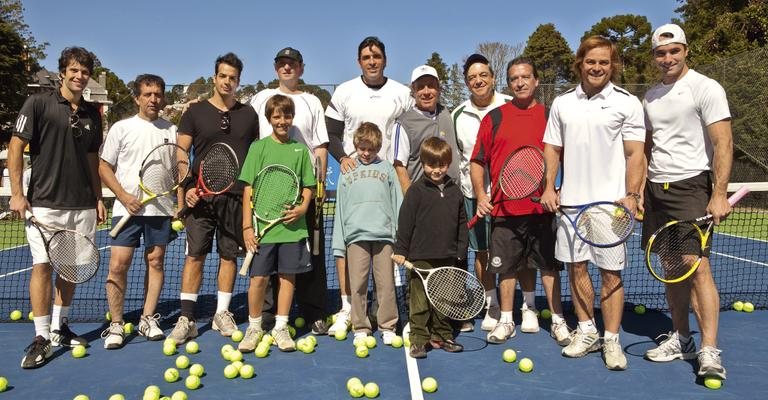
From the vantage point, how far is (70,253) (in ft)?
13.6

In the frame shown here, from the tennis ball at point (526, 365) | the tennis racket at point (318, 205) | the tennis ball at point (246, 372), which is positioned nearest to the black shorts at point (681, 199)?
the tennis ball at point (526, 365)

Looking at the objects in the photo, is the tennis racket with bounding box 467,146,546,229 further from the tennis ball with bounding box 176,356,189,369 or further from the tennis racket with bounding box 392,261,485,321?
the tennis ball with bounding box 176,356,189,369

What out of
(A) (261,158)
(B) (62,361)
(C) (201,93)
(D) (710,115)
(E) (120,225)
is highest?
(C) (201,93)

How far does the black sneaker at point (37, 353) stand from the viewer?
3.96 metres


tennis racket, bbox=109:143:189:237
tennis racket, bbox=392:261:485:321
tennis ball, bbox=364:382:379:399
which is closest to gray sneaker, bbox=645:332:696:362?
tennis racket, bbox=392:261:485:321

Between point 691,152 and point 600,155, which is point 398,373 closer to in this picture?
point 600,155

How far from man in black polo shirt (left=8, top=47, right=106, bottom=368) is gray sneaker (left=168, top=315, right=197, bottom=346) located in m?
0.80

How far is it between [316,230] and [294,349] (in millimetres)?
874

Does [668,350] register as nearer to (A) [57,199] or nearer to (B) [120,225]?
(B) [120,225]

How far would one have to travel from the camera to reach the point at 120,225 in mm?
4277

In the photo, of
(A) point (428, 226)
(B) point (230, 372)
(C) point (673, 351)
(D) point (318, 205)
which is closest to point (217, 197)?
(D) point (318, 205)

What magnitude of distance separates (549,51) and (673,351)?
42.2m

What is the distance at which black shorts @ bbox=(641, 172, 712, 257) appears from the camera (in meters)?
3.73

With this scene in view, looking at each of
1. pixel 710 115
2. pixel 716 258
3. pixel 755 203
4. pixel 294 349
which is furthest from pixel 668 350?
pixel 755 203
